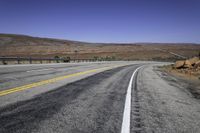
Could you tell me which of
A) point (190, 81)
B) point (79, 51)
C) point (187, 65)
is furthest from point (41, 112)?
point (79, 51)

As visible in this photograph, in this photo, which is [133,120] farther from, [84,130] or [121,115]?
[84,130]

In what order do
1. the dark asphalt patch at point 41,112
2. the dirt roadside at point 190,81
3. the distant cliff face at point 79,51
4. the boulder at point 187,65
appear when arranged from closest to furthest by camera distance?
the dark asphalt patch at point 41,112 → the dirt roadside at point 190,81 → the boulder at point 187,65 → the distant cliff face at point 79,51

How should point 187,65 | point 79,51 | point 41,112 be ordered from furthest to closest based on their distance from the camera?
point 79,51 → point 187,65 → point 41,112

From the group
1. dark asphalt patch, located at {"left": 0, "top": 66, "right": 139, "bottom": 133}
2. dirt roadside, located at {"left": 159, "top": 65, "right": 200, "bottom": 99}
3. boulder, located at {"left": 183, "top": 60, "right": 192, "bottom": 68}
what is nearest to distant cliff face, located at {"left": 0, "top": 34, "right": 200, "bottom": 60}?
boulder, located at {"left": 183, "top": 60, "right": 192, "bottom": 68}

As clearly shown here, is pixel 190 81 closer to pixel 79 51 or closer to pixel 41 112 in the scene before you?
pixel 41 112

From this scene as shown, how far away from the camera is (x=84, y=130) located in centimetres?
331

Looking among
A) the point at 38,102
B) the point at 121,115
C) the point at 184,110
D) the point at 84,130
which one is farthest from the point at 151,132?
the point at 38,102

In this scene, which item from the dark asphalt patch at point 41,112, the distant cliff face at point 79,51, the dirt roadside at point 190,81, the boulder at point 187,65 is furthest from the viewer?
the distant cliff face at point 79,51

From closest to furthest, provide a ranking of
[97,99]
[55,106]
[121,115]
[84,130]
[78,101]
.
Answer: [84,130] < [121,115] < [55,106] < [78,101] < [97,99]

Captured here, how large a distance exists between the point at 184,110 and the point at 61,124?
139 inches

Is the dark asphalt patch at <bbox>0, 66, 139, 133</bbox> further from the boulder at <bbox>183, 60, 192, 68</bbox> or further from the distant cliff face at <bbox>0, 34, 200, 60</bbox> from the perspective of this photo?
the distant cliff face at <bbox>0, 34, 200, 60</bbox>

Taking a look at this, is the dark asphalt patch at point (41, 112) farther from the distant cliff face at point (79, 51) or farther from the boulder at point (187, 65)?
the distant cliff face at point (79, 51)

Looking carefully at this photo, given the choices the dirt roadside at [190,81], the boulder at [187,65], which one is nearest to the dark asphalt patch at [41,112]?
the dirt roadside at [190,81]

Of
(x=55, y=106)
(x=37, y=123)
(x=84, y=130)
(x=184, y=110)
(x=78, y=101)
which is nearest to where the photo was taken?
(x=84, y=130)
